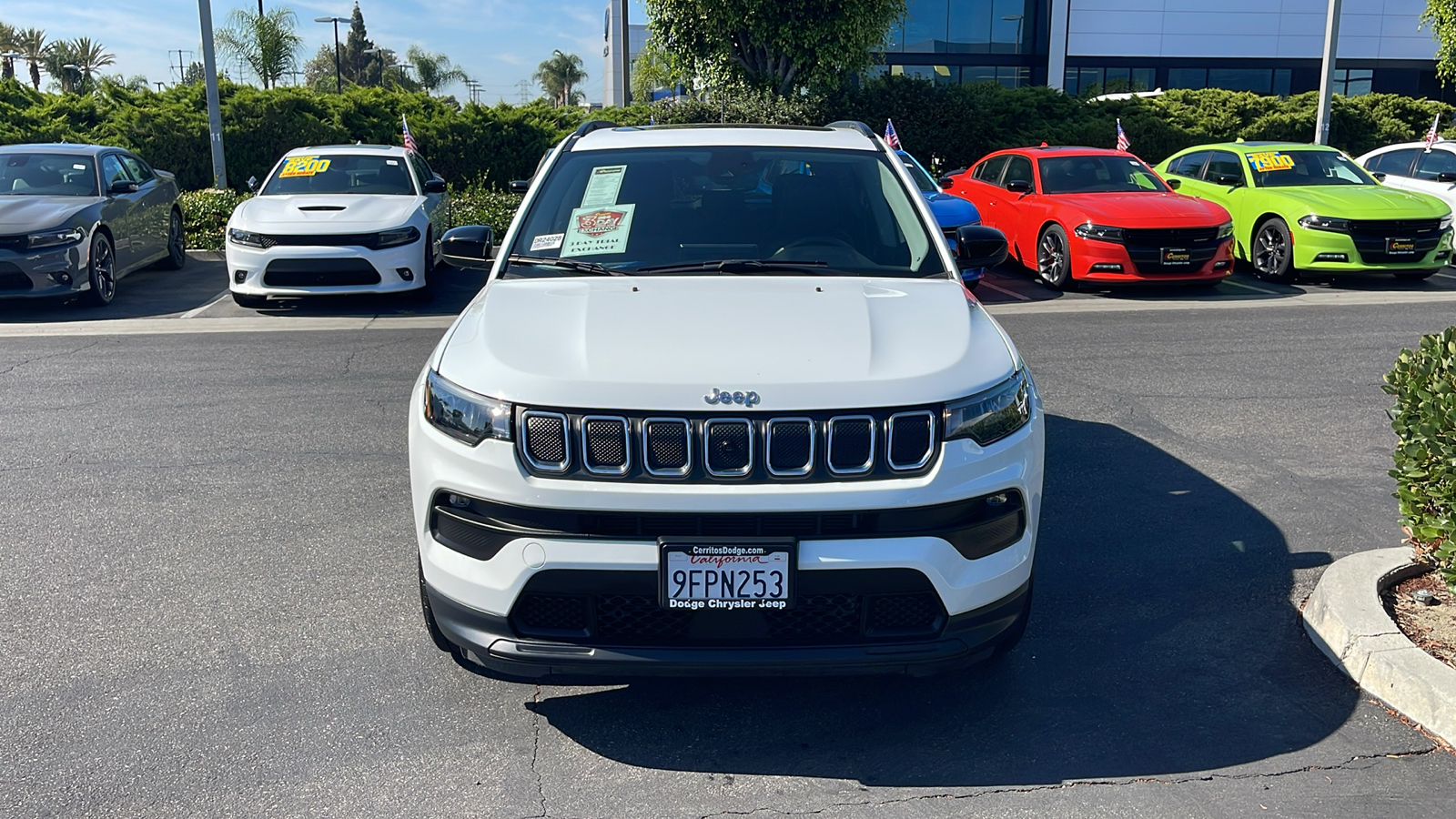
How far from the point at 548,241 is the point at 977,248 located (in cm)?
193

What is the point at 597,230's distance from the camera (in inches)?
178

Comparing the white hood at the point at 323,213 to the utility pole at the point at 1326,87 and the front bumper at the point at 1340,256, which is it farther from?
the utility pole at the point at 1326,87

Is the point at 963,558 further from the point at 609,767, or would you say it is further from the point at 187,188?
the point at 187,188

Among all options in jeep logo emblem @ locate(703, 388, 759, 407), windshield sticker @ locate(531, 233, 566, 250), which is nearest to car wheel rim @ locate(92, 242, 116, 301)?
windshield sticker @ locate(531, 233, 566, 250)

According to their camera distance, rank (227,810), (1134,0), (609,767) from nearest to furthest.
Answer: (227,810) < (609,767) < (1134,0)

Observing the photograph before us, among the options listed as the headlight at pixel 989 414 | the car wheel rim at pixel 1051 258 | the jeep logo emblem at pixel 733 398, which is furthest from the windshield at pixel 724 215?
the car wheel rim at pixel 1051 258

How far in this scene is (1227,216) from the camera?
1238cm

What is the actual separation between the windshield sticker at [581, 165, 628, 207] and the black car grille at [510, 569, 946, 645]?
2.00 metres

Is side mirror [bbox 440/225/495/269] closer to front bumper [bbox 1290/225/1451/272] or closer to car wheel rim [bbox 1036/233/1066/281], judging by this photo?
car wheel rim [bbox 1036/233/1066/281]

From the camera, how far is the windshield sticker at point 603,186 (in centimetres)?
469

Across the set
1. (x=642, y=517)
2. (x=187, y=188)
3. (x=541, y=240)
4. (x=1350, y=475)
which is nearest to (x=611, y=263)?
(x=541, y=240)

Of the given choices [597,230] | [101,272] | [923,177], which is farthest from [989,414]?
[101,272]

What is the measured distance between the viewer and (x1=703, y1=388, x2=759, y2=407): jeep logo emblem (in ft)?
10.2

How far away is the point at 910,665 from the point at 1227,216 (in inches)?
422
